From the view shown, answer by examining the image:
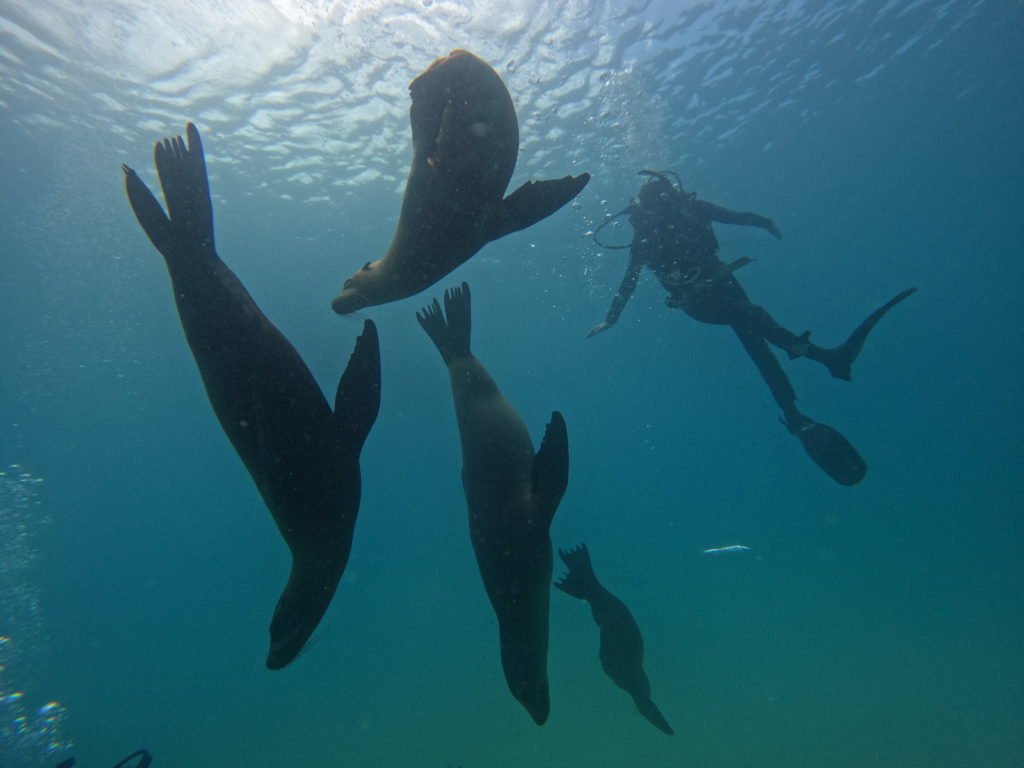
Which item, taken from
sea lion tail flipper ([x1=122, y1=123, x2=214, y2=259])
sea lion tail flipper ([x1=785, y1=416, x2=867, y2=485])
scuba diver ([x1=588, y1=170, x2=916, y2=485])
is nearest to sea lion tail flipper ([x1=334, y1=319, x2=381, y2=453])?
sea lion tail flipper ([x1=122, y1=123, x2=214, y2=259])

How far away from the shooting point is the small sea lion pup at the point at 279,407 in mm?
1574

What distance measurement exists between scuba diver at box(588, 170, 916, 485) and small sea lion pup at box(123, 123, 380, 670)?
6364 millimetres

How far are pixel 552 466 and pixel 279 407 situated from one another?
3.64ft

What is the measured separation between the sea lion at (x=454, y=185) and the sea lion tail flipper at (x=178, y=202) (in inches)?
21.1

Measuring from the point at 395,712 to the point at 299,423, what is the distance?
28334 millimetres

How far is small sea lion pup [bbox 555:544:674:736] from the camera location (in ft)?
16.6

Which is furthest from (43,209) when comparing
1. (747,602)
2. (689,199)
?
(747,602)

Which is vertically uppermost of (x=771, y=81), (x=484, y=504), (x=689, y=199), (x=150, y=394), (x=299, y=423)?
(x=150, y=394)

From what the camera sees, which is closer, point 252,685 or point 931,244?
point 252,685

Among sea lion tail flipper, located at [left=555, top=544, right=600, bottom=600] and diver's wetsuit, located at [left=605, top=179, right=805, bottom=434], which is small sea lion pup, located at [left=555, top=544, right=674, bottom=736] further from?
diver's wetsuit, located at [left=605, top=179, right=805, bottom=434]

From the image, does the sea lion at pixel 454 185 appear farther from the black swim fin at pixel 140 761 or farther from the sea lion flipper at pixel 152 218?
the black swim fin at pixel 140 761

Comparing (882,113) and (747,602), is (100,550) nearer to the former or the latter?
(747,602)

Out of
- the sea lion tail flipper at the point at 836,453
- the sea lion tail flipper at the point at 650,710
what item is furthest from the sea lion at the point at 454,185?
the sea lion tail flipper at the point at 836,453

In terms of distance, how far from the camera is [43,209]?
1866 centimetres
